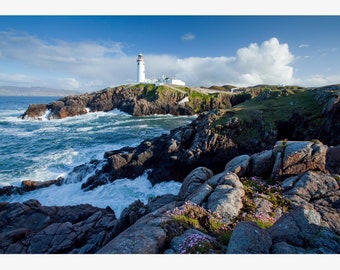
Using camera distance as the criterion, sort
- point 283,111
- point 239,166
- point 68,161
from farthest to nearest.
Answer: point 68,161 → point 283,111 → point 239,166

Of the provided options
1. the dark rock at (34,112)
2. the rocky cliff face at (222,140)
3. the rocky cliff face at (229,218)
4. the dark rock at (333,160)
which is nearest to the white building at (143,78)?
the dark rock at (34,112)

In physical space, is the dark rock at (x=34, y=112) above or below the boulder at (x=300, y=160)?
above

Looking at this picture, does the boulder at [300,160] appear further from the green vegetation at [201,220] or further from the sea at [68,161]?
the sea at [68,161]

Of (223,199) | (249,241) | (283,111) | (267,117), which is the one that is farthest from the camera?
(283,111)

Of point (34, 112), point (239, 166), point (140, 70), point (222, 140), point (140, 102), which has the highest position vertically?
point (140, 70)

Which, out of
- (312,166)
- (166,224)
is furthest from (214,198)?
(312,166)

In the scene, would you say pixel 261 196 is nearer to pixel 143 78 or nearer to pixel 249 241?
pixel 249 241

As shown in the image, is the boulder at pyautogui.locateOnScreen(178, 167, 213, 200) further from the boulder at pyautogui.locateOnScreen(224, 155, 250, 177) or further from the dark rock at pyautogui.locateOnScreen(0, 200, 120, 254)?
the dark rock at pyautogui.locateOnScreen(0, 200, 120, 254)

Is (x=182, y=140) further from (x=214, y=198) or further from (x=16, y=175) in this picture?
(x=16, y=175)

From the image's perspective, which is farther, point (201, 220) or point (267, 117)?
point (267, 117)

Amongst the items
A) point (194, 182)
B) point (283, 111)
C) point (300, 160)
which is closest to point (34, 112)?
point (283, 111)

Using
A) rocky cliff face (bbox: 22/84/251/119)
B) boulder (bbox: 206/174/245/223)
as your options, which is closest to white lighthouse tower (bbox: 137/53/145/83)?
rocky cliff face (bbox: 22/84/251/119)

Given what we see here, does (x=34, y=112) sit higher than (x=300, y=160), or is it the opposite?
(x=34, y=112)

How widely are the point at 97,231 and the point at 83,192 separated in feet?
40.1
